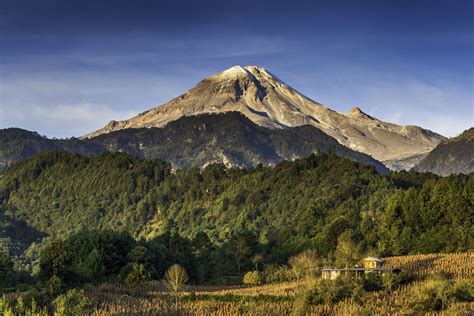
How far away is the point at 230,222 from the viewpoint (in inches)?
5536

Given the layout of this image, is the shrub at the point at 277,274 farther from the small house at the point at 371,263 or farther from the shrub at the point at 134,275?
the shrub at the point at 134,275

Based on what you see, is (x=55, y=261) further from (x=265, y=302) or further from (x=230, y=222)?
(x=230, y=222)

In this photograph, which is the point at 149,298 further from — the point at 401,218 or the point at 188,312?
the point at 401,218

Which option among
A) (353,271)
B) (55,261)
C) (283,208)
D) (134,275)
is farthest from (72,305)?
(283,208)

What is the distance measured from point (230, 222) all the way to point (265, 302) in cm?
8880

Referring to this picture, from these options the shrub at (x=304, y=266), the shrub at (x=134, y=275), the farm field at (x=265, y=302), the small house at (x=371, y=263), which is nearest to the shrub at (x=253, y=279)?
the shrub at (x=304, y=266)

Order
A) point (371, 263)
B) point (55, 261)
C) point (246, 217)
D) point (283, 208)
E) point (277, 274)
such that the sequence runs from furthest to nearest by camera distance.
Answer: point (283, 208) → point (246, 217) → point (277, 274) → point (55, 261) → point (371, 263)

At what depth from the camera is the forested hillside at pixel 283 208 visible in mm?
93812

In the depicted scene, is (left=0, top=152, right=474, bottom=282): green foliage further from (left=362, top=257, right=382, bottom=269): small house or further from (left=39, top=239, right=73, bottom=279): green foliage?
(left=362, top=257, right=382, bottom=269): small house

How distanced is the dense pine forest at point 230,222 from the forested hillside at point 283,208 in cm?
26

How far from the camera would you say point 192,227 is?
14775cm

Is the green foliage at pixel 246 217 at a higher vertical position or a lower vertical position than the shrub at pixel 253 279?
higher

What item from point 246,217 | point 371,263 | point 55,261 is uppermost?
point 246,217

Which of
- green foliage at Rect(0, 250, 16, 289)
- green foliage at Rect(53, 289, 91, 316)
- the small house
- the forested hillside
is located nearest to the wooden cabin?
the small house
